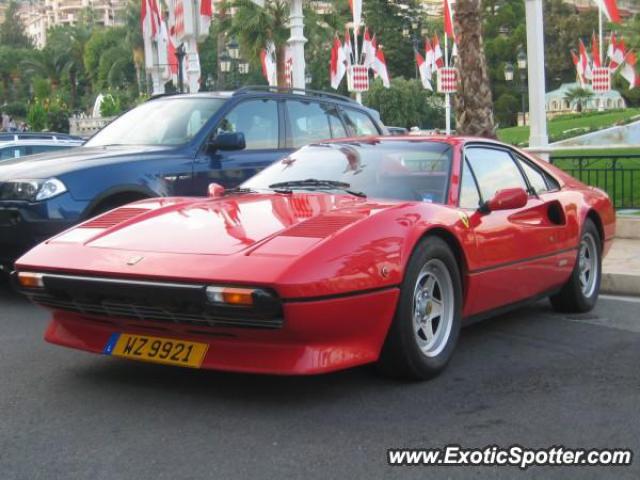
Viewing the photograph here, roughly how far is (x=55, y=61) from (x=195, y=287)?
325ft

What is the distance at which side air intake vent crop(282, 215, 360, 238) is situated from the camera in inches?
162

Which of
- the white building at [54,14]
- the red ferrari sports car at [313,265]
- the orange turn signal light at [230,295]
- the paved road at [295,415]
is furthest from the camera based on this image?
the white building at [54,14]

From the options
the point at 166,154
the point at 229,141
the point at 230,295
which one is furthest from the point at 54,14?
the point at 230,295

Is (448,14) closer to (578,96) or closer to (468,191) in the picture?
(468,191)

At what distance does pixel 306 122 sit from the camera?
8.44 metres

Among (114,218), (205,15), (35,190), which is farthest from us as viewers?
(205,15)

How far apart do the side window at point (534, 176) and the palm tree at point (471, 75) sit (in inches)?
248

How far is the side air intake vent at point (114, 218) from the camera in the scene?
4785 mm

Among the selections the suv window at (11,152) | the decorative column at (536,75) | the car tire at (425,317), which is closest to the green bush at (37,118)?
the suv window at (11,152)

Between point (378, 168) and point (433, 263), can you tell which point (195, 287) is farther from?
point (378, 168)

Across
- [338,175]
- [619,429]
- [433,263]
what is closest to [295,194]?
[338,175]

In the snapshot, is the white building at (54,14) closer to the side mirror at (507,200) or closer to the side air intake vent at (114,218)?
the side air intake vent at (114,218)

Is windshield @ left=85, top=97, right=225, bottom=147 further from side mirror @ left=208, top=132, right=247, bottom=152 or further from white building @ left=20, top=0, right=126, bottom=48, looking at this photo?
white building @ left=20, top=0, right=126, bottom=48

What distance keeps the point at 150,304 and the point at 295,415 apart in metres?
0.82
